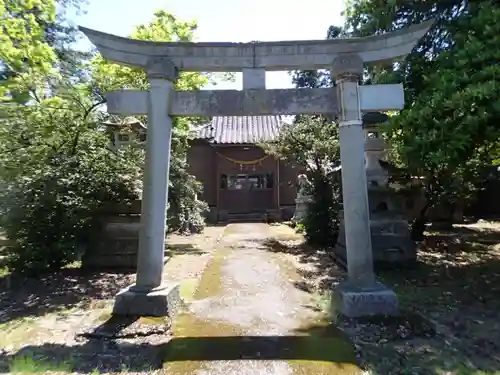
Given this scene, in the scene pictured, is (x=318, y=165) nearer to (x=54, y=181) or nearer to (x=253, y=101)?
(x=253, y=101)

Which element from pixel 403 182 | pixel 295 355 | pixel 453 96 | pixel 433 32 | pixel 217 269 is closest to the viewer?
pixel 295 355

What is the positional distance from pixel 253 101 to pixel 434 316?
3.91 metres

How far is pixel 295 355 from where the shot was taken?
3.78 meters

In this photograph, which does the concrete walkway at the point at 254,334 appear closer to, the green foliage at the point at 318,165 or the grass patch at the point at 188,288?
the grass patch at the point at 188,288

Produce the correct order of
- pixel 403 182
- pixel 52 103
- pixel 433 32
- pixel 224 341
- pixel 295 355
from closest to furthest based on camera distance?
pixel 295 355 → pixel 224 341 → pixel 52 103 → pixel 433 32 → pixel 403 182

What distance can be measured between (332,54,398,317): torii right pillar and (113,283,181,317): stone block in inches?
90.7

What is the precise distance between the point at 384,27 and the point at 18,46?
245 inches

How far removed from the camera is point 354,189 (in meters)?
5.17

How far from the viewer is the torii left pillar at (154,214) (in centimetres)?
494

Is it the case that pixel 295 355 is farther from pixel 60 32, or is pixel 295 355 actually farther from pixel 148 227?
pixel 60 32

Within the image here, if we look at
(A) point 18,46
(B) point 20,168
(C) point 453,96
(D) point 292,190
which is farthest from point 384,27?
(D) point 292,190

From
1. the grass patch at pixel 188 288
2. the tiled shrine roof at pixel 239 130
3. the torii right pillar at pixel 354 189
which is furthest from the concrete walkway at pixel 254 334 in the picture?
the tiled shrine roof at pixel 239 130

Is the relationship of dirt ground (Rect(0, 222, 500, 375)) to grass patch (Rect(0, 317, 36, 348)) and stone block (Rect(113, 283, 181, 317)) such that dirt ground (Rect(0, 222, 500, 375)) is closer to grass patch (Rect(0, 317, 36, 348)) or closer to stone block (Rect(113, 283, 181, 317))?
grass patch (Rect(0, 317, 36, 348))

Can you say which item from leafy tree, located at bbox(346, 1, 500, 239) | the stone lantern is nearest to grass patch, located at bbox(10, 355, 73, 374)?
leafy tree, located at bbox(346, 1, 500, 239)
